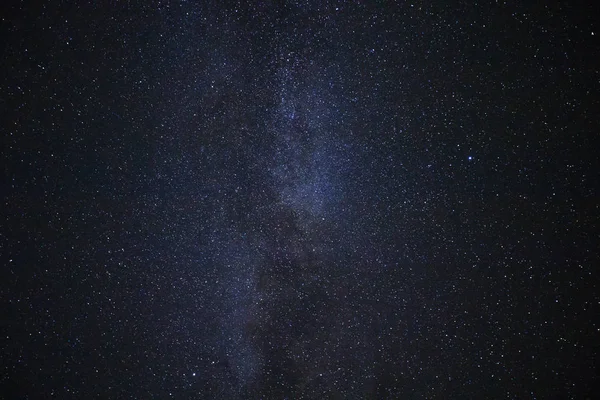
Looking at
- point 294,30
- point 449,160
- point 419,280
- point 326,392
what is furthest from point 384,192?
point 326,392

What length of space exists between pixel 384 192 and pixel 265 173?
1.47ft

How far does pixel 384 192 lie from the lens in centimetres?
111

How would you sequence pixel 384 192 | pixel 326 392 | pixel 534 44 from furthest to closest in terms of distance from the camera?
pixel 326 392 → pixel 384 192 → pixel 534 44

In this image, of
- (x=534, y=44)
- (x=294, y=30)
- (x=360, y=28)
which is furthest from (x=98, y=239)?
(x=534, y=44)

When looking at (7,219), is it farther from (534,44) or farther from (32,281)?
(534,44)

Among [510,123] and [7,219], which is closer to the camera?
[510,123]

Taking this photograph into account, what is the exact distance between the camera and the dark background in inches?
40.9

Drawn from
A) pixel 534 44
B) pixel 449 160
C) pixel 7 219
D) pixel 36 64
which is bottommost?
pixel 449 160

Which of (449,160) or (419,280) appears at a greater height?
(449,160)

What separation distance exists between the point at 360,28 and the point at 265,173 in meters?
0.61

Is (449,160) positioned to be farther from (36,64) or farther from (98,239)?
(36,64)

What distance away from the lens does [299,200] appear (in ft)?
3.73

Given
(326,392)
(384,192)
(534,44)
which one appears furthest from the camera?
(326,392)

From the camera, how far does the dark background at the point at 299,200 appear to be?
1.04m
